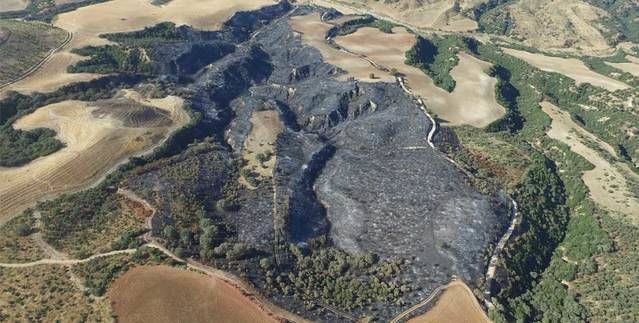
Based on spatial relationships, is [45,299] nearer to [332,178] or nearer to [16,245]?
[16,245]

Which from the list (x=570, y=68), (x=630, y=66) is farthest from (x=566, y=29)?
(x=570, y=68)

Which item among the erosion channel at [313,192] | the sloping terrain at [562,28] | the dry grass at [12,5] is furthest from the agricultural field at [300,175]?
the sloping terrain at [562,28]

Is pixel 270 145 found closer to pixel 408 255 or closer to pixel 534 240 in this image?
pixel 408 255

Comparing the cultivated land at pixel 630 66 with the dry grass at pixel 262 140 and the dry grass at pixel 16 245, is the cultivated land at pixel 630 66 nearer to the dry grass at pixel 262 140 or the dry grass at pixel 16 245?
the dry grass at pixel 262 140

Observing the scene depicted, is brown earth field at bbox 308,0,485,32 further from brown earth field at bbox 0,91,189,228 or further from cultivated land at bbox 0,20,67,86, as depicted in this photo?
brown earth field at bbox 0,91,189,228

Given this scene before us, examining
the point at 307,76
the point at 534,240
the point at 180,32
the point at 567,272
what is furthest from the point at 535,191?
the point at 180,32

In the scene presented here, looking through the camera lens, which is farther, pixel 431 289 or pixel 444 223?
pixel 444 223
